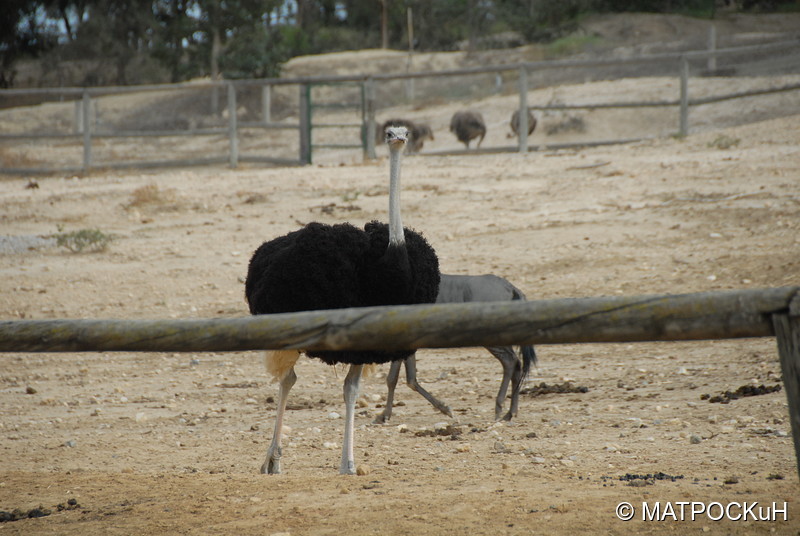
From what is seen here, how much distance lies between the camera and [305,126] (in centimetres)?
1761

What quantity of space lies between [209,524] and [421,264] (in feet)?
6.76

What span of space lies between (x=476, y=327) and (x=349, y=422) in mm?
2387

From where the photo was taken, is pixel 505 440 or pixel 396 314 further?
pixel 505 440

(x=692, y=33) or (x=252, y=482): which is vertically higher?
(x=692, y=33)

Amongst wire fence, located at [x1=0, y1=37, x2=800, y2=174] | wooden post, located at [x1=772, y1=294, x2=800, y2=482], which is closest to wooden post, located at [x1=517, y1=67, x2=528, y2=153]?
wire fence, located at [x1=0, y1=37, x2=800, y2=174]

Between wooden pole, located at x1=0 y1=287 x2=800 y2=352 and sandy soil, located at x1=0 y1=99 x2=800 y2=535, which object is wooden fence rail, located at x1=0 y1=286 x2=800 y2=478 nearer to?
wooden pole, located at x1=0 y1=287 x2=800 y2=352

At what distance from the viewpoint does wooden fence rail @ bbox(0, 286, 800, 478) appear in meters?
2.75

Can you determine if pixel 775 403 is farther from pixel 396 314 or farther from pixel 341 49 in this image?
pixel 341 49

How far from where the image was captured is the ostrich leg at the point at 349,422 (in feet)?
16.4

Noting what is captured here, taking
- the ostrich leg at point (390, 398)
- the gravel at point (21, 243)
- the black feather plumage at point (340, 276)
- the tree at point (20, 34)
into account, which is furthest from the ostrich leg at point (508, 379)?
the tree at point (20, 34)

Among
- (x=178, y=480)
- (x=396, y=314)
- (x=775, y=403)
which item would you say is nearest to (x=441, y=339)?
(x=396, y=314)

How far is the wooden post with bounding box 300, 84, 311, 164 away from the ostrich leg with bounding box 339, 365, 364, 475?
40.9 feet

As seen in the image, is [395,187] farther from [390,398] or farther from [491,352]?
[491,352]

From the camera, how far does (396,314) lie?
9.73 feet
